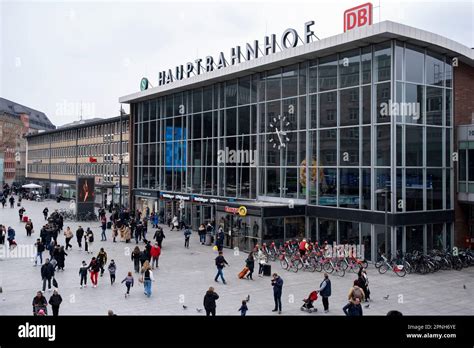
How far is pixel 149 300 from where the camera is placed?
18406 mm

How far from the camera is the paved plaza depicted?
17234 millimetres

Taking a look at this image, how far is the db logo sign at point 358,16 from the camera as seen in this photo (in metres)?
26.8

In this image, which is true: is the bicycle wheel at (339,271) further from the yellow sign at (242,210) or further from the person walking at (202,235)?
the person walking at (202,235)

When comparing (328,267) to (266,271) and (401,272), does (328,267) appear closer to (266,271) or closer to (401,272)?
(266,271)

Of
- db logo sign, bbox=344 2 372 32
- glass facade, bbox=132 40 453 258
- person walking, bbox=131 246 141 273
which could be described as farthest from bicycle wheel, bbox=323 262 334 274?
db logo sign, bbox=344 2 372 32

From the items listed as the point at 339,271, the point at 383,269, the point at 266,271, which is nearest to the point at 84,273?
the point at 266,271

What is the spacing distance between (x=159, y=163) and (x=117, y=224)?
13277 mm

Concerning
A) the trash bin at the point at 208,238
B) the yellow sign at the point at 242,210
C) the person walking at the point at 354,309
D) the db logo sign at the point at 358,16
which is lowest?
the trash bin at the point at 208,238

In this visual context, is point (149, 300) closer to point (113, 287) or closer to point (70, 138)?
point (113, 287)

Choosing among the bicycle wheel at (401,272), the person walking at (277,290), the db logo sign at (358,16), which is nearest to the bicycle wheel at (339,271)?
the bicycle wheel at (401,272)

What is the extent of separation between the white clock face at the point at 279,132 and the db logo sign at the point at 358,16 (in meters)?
7.59

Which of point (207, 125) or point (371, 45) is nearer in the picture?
point (371, 45)

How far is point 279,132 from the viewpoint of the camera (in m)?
33.5

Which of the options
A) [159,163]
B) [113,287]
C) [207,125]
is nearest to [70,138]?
[159,163]
